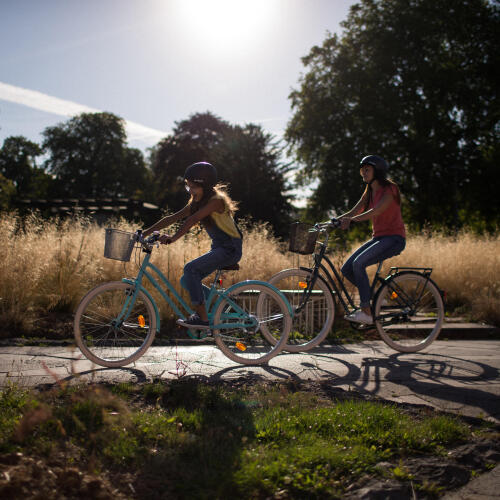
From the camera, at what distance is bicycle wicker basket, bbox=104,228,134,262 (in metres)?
4.36

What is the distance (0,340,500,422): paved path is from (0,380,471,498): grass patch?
1.57 feet

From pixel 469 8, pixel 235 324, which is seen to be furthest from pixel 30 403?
pixel 469 8

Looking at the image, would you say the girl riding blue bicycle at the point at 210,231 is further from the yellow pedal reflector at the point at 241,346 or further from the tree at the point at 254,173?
the tree at the point at 254,173

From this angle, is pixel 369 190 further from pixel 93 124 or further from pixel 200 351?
pixel 93 124

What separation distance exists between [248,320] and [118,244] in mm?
1380

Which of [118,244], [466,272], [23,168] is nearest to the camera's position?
[118,244]

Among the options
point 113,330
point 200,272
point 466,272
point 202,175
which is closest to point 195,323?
point 200,272

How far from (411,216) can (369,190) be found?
73.8 ft

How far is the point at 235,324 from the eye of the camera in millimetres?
4656

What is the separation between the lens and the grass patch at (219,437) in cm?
229

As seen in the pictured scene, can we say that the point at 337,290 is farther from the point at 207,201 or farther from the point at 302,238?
the point at 207,201

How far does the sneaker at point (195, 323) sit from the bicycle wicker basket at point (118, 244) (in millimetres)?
765

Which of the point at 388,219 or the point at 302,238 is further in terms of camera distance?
the point at 388,219

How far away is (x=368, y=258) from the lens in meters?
5.51
